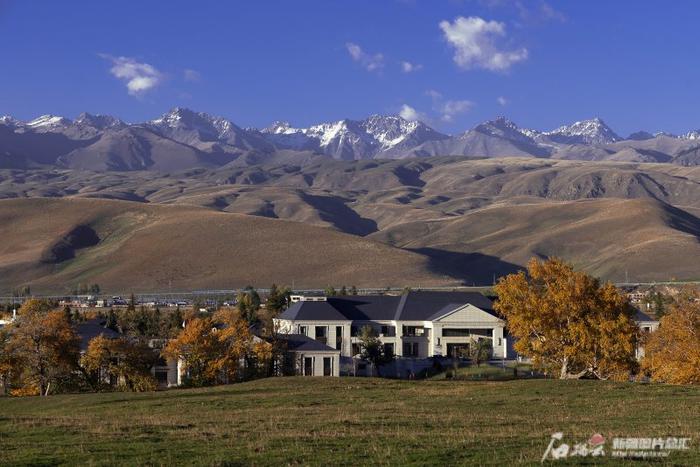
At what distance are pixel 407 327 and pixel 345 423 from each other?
63.3 meters

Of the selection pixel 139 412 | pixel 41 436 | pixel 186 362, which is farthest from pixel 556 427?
pixel 186 362

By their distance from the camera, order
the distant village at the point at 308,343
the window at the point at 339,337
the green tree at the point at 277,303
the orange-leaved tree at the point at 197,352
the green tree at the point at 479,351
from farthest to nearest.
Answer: the green tree at the point at 277,303 < the window at the point at 339,337 < the green tree at the point at 479,351 < the orange-leaved tree at the point at 197,352 < the distant village at the point at 308,343

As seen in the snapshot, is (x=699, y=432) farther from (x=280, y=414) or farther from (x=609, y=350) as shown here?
(x=609, y=350)

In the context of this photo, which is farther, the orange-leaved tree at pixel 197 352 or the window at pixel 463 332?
the window at pixel 463 332

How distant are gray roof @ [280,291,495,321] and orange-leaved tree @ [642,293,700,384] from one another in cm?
3406

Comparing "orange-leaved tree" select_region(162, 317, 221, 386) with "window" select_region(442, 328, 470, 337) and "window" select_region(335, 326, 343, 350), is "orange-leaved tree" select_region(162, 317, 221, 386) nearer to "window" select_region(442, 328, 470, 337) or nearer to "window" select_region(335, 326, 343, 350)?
"window" select_region(335, 326, 343, 350)

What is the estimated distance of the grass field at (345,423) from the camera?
23547 millimetres

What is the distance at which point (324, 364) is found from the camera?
7725cm

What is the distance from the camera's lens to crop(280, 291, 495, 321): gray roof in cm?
9262

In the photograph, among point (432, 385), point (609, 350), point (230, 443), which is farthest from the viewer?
point (609, 350)

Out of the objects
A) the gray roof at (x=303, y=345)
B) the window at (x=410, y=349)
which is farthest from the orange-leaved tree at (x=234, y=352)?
the window at (x=410, y=349)

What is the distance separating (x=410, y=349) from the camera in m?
93.5

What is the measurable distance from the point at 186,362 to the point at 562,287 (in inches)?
997

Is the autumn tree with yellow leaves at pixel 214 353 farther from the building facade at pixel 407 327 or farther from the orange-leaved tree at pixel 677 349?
the orange-leaved tree at pixel 677 349
